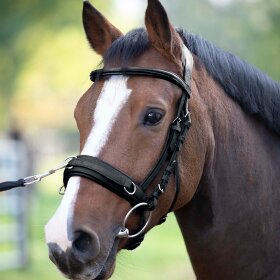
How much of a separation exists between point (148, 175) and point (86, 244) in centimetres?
51

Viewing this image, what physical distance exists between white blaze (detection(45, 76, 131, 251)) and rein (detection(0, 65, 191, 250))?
6 cm

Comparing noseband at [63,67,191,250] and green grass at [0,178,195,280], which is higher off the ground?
green grass at [0,178,195,280]

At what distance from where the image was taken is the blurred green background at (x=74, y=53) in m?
12.3

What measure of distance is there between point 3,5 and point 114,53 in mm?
22137

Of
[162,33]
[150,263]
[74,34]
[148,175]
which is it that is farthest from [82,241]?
[74,34]

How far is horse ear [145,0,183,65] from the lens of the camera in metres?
3.64

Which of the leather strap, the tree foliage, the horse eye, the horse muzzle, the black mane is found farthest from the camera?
the tree foliage

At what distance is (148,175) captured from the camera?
11.5 feet

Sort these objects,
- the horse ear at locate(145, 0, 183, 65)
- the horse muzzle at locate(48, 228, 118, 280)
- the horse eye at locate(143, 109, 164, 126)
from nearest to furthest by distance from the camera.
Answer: the horse muzzle at locate(48, 228, 118, 280)
the horse eye at locate(143, 109, 164, 126)
the horse ear at locate(145, 0, 183, 65)

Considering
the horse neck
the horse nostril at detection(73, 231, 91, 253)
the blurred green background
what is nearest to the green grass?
the blurred green background

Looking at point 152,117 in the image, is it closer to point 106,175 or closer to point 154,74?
point 154,74

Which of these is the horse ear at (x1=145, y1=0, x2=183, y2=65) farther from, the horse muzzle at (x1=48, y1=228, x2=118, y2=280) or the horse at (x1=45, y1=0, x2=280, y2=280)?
the horse muzzle at (x1=48, y1=228, x2=118, y2=280)

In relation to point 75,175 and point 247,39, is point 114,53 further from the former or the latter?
point 247,39

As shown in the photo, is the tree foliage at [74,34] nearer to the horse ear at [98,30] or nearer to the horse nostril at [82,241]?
the horse ear at [98,30]
